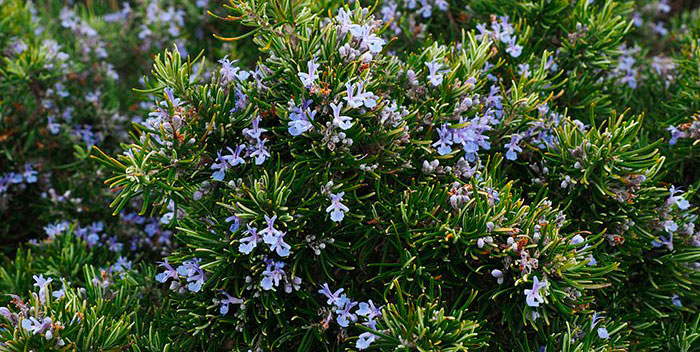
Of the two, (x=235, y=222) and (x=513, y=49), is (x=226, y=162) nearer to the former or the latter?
(x=235, y=222)

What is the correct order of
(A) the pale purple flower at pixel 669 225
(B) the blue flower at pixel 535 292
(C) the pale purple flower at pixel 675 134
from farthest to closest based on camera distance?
(C) the pale purple flower at pixel 675 134 → (A) the pale purple flower at pixel 669 225 → (B) the blue flower at pixel 535 292

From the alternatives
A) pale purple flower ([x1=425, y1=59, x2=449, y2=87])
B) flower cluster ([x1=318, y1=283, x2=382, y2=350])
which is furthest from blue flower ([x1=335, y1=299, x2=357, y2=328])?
pale purple flower ([x1=425, y1=59, x2=449, y2=87])

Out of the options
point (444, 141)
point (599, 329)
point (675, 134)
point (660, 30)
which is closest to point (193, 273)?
point (444, 141)

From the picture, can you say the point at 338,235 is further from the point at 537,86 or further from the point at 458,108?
the point at 537,86

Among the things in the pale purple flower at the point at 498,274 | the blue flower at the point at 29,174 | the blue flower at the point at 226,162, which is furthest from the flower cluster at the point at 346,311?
the blue flower at the point at 29,174

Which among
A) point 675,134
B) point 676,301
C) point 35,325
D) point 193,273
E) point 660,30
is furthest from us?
point 660,30

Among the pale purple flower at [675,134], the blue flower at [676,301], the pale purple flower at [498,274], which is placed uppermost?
the pale purple flower at [498,274]

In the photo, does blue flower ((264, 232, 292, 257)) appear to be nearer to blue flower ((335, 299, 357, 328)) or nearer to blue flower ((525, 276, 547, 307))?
blue flower ((335, 299, 357, 328))

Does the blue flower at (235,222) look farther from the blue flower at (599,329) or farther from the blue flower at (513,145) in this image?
the blue flower at (599,329)

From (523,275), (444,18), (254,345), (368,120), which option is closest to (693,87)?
(444,18)

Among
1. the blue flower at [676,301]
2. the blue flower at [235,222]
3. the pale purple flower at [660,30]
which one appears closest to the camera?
the blue flower at [235,222]

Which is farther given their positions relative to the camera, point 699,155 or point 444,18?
point 444,18
